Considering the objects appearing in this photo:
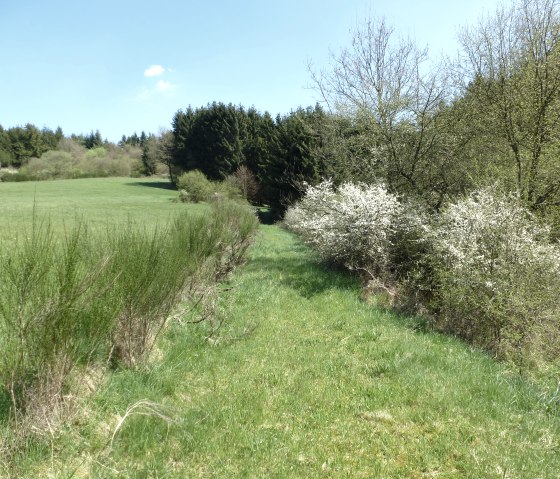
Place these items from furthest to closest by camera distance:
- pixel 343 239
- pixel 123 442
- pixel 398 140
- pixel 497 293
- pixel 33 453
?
pixel 398 140 → pixel 343 239 → pixel 497 293 → pixel 123 442 → pixel 33 453

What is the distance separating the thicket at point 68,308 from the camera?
255cm

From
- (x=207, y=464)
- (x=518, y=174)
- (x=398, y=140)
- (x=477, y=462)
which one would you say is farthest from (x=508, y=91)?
(x=207, y=464)

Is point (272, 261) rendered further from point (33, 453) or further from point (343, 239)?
point (33, 453)

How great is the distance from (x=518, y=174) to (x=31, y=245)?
8.98 metres

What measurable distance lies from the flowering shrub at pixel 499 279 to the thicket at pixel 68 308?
465 centimetres

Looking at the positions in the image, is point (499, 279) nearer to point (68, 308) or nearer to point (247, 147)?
point (68, 308)

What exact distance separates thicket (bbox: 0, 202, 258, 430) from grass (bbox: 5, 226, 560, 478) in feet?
0.94

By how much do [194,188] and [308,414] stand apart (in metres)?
31.5

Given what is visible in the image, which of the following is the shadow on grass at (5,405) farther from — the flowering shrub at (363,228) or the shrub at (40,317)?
the flowering shrub at (363,228)

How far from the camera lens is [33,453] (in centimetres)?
245

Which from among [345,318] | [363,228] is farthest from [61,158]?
[345,318]

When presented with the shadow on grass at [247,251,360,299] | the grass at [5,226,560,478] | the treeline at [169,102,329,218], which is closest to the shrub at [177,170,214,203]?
the treeline at [169,102,329,218]

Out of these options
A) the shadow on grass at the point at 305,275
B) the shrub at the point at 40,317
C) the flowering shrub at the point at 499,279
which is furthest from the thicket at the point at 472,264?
the shrub at the point at 40,317

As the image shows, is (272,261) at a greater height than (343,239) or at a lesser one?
lesser
